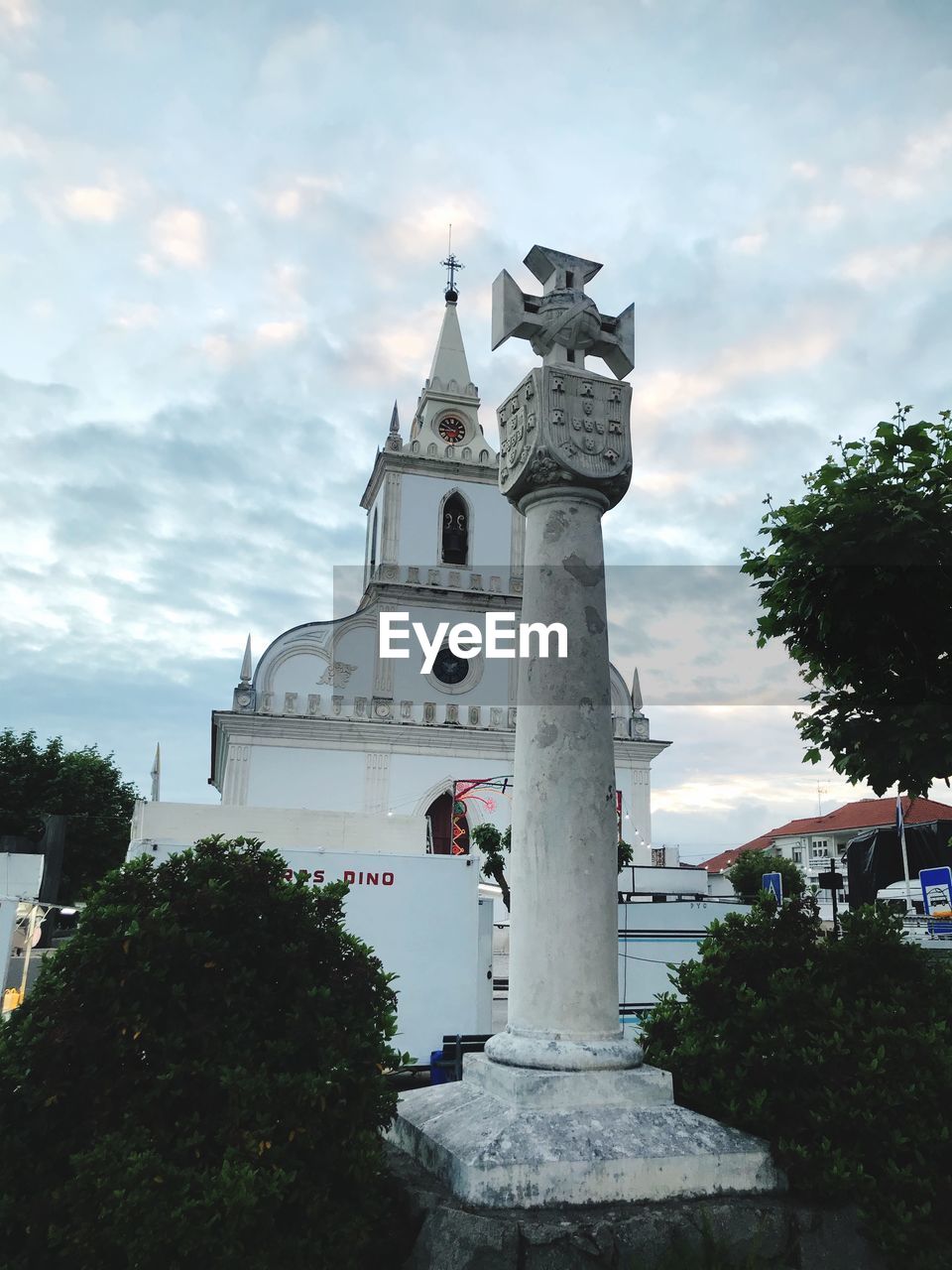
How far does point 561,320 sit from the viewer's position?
633 cm

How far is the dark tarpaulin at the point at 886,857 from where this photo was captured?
26156 mm

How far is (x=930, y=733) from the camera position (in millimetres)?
8492

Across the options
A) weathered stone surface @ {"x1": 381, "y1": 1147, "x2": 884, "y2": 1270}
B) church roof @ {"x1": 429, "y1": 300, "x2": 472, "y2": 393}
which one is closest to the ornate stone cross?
weathered stone surface @ {"x1": 381, "y1": 1147, "x2": 884, "y2": 1270}

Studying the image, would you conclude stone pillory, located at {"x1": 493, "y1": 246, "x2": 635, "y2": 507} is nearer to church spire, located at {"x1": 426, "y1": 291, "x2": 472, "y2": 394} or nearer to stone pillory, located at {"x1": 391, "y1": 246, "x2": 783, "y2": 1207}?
stone pillory, located at {"x1": 391, "y1": 246, "x2": 783, "y2": 1207}

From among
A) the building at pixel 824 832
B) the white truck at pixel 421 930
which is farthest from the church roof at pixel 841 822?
the white truck at pixel 421 930

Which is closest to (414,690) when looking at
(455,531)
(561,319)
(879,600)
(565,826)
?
(455,531)

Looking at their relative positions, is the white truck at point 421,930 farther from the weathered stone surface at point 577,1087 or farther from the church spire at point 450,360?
the church spire at point 450,360

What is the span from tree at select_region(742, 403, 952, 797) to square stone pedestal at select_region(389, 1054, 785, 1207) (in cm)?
476

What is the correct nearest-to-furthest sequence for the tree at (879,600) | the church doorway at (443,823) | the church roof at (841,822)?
the tree at (879,600)
the church doorway at (443,823)
the church roof at (841,822)

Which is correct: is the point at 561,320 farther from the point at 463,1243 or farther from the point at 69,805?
the point at 69,805

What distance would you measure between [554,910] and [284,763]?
1091 inches

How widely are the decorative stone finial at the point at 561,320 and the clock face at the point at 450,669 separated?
1108 inches

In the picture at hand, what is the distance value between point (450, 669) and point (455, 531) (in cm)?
623

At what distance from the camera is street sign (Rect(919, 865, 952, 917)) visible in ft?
54.4
